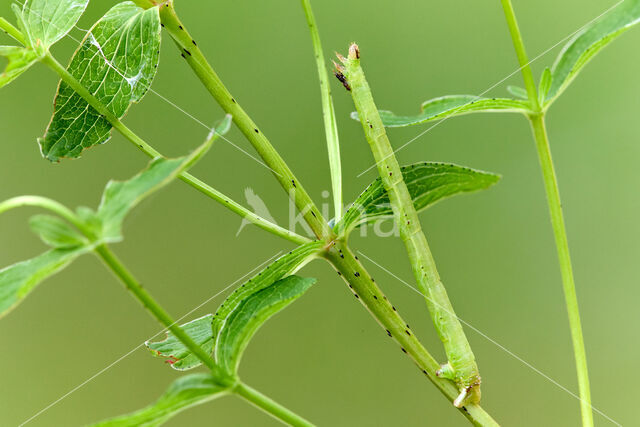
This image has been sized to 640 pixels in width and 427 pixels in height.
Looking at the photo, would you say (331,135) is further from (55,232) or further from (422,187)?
(55,232)

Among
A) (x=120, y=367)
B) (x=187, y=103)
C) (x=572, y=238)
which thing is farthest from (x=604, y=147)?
(x=120, y=367)

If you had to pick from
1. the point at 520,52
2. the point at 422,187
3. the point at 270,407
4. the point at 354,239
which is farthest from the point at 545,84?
the point at 354,239

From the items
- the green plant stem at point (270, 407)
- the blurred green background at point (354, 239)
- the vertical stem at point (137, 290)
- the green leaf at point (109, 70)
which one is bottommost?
the green plant stem at point (270, 407)

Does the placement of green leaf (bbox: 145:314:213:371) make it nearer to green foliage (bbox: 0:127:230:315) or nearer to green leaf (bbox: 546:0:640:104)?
green foliage (bbox: 0:127:230:315)

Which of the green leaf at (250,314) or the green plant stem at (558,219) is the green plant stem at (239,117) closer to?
the green leaf at (250,314)

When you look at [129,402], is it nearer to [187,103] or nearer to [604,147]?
[187,103]

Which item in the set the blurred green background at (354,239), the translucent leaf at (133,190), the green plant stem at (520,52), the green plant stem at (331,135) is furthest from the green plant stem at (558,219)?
the blurred green background at (354,239)

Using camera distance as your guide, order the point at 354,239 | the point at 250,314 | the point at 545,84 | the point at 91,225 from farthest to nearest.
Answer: the point at 354,239 → the point at 545,84 → the point at 250,314 → the point at 91,225
